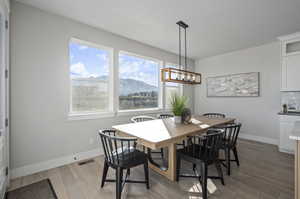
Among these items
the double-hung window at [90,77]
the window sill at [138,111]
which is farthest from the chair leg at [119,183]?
the window sill at [138,111]

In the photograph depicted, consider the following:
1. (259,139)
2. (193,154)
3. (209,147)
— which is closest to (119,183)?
(193,154)

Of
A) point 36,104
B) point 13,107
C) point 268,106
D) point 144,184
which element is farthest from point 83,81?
point 268,106

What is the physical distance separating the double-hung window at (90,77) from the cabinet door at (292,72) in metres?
4.31

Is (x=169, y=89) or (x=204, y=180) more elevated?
(x=169, y=89)

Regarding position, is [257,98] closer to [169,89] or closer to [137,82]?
[169,89]

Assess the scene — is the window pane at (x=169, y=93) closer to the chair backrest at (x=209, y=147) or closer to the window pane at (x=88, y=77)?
the window pane at (x=88, y=77)

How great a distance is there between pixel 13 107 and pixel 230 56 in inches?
222

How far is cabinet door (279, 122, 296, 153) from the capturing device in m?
3.26

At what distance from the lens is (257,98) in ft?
13.8

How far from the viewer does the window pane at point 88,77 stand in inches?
117

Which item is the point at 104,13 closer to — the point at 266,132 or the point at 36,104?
the point at 36,104

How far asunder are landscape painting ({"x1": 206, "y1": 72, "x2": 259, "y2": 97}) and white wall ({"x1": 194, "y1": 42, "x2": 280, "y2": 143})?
0.13 meters

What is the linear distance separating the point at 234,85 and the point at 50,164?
5.21m

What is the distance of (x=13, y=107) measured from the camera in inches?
88.2
